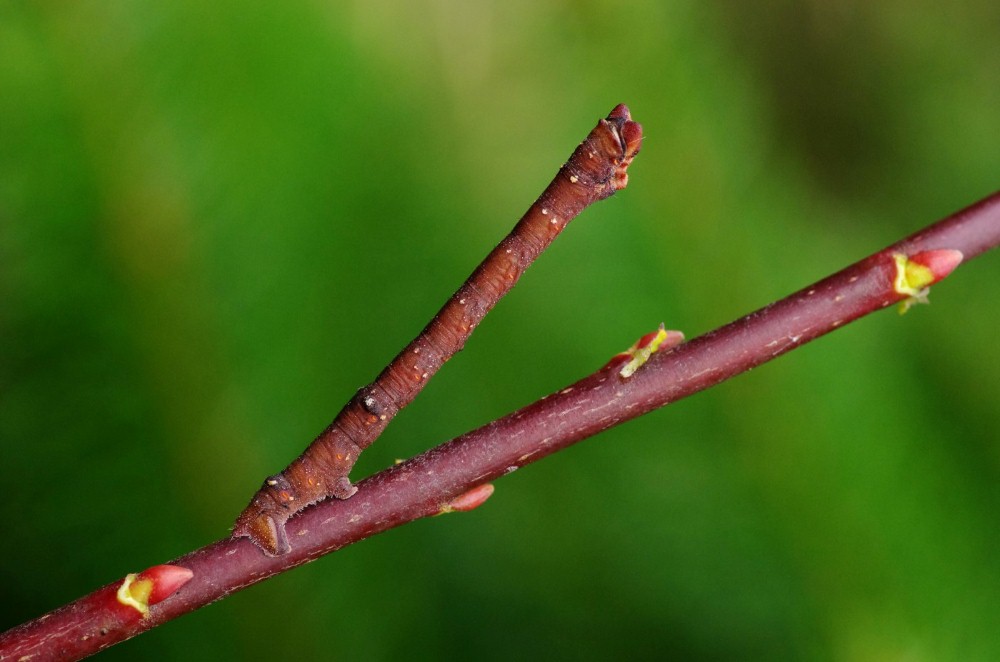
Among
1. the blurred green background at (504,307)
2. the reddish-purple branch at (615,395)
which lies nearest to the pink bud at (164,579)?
the reddish-purple branch at (615,395)

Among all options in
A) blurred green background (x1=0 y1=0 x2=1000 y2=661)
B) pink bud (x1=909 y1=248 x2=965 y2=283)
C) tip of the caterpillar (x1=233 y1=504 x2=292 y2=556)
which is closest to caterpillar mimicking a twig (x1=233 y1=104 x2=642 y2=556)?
tip of the caterpillar (x1=233 y1=504 x2=292 y2=556)

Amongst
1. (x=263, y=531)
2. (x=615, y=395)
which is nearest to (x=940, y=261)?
(x=615, y=395)

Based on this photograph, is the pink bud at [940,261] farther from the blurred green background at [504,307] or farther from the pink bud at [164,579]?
the blurred green background at [504,307]

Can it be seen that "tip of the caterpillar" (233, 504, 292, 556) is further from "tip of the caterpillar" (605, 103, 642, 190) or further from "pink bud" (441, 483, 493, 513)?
"tip of the caterpillar" (605, 103, 642, 190)

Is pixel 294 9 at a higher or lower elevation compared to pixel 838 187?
higher

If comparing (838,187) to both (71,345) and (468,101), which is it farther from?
(71,345)

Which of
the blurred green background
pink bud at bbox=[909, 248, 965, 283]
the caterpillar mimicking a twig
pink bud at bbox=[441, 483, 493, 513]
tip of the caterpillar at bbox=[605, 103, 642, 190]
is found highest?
the blurred green background

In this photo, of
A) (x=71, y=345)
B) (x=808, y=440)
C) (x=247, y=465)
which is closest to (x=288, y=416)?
(x=247, y=465)
